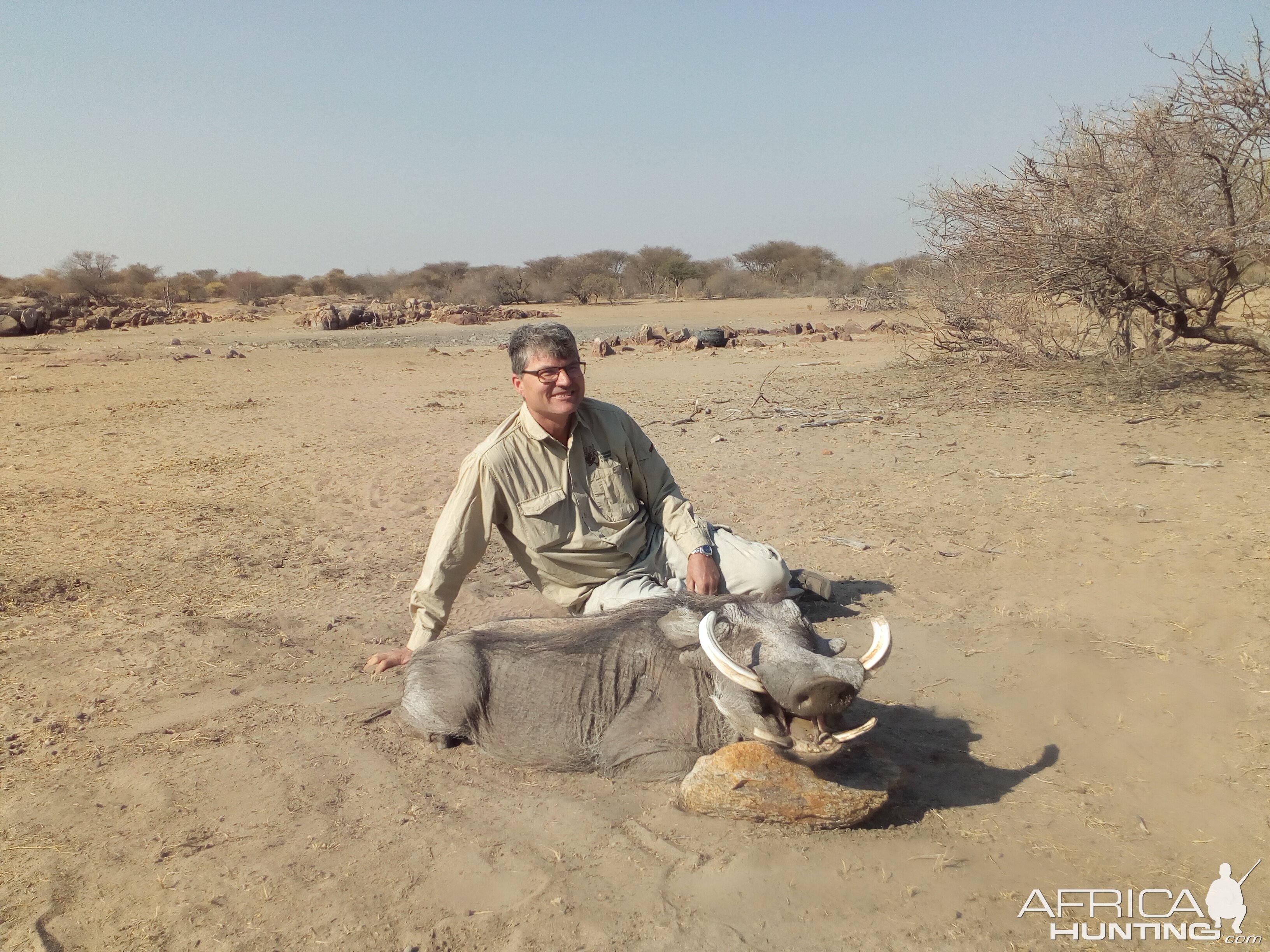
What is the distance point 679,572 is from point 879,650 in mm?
1669

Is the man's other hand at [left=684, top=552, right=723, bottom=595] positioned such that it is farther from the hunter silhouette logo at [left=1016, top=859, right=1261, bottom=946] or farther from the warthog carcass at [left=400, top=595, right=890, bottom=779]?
the hunter silhouette logo at [left=1016, top=859, right=1261, bottom=946]

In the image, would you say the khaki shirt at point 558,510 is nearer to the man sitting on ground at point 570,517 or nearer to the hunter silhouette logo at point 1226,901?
the man sitting on ground at point 570,517

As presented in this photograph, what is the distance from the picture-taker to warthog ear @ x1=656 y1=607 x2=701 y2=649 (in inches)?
132

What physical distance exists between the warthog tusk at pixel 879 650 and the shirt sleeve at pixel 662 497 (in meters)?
1.38

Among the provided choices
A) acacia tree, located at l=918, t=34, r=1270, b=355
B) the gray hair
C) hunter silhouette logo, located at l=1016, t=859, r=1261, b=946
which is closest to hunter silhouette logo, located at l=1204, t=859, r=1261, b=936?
hunter silhouette logo, located at l=1016, t=859, r=1261, b=946

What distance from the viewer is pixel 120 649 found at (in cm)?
454

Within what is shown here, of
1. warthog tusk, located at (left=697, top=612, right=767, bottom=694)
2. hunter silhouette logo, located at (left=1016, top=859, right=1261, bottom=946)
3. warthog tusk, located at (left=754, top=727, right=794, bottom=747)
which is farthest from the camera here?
warthog tusk, located at (left=754, top=727, right=794, bottom=747)

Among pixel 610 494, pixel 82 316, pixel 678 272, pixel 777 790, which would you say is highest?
pixel 678 272

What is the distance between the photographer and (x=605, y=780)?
11.4 ft

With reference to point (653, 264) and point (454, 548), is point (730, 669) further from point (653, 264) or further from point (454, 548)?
point (653, 264)

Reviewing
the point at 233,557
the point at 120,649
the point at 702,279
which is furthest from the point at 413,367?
the point at 702,279

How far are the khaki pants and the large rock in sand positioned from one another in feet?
4.04

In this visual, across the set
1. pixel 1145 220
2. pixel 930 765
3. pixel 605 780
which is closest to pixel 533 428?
pixel 605 780

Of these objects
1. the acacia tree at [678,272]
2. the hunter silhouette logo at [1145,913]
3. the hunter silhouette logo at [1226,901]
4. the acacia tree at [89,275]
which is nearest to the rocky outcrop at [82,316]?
the acacia tree at [89,275]
